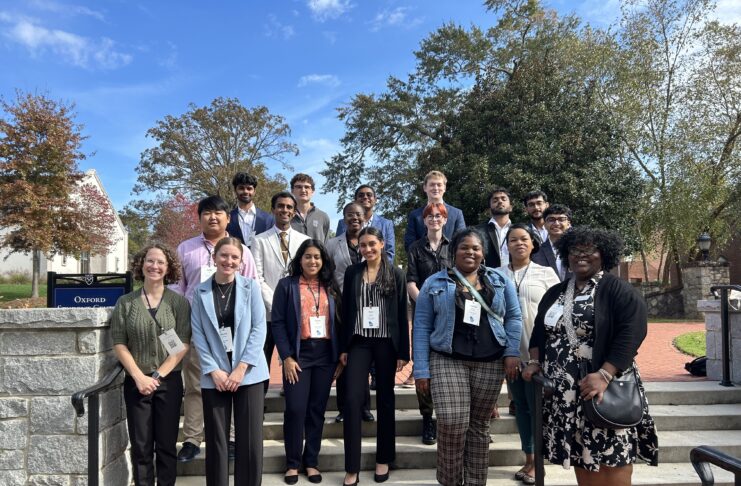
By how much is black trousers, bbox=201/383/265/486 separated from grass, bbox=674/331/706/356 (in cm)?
789

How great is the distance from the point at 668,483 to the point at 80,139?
22277mm

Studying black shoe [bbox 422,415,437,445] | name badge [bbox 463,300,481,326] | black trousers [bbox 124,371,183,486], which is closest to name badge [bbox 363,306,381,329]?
name badge [bbox 463,300,481,326]

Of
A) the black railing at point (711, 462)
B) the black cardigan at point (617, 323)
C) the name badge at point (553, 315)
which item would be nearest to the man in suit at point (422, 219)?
the name badge at point (553, 315)

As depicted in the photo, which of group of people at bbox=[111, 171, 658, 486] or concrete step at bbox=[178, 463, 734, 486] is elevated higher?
group of people at bbox=[111, 171, 658, 486]

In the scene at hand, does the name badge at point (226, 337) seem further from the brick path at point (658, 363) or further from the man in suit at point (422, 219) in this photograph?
the brick path at point (658, 363)

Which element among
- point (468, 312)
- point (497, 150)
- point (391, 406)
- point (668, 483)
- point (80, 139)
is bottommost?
point (668, 483)

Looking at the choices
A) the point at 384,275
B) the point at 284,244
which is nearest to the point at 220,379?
the point at 384,275

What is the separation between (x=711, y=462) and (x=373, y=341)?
229 centimetres

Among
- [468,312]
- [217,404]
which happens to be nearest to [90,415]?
[217,404]

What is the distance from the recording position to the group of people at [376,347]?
9.57 feet

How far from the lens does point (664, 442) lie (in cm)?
455

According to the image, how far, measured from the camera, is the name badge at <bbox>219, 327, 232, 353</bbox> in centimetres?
350

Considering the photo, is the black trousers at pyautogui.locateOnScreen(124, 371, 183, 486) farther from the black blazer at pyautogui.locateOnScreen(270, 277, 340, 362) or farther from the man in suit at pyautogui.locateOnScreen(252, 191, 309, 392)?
the man in suit at pyautogui.locateOnScreen(252, 191, 309, 392)

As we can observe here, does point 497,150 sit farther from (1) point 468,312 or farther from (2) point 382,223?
(1) point 468,312
